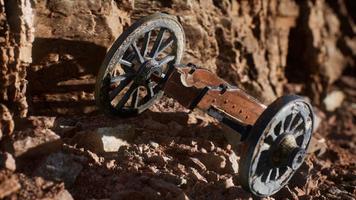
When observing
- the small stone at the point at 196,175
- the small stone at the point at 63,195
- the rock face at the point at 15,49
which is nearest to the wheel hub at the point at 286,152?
the small stone at the point at 196,175

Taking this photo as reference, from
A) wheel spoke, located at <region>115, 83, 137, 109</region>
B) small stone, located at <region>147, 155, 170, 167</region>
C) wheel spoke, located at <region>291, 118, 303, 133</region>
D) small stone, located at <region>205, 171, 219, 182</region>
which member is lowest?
small stone, located at <region>205, 171, 219, 182</region>

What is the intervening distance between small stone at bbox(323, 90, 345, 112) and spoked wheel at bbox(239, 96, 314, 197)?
7.10 m

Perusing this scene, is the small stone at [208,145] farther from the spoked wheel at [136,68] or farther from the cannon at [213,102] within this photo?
the spoked wheel at [136,68]

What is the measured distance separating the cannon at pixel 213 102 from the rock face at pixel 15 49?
912mm

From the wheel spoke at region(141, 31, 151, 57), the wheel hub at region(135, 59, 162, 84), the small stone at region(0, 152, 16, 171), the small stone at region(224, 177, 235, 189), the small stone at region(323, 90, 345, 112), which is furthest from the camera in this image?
the small stone at region(323, 90, 345, 112)

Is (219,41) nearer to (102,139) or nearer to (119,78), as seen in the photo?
(119,78)

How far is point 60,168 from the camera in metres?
5.62

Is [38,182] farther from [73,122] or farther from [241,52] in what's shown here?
[241,52]

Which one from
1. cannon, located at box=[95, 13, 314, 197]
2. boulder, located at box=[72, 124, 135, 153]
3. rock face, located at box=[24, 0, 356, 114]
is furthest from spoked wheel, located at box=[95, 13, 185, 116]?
rock face, located at box=[24, 0, 356, 114]

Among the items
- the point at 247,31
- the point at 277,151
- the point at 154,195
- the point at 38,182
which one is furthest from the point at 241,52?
the point at 38,182

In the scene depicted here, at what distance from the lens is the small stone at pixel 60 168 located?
5508 mm

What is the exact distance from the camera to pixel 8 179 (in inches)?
197

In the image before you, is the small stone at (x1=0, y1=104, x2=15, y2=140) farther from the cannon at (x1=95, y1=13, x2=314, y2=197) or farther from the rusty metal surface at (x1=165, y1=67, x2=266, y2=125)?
→ the rusty metal surface at (x1=165, y1=67, x2=266, y2=125)

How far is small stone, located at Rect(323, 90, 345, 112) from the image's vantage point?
13.0 m
